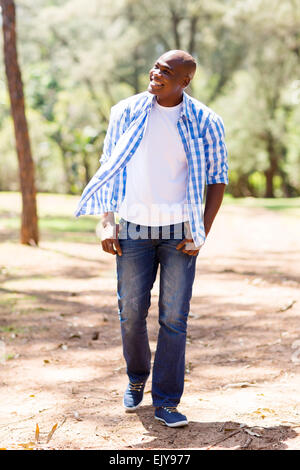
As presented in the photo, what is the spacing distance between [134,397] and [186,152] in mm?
1504

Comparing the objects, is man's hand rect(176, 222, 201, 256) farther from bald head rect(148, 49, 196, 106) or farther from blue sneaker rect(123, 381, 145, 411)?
blue sneaker rect(123, 381, 145, 411)

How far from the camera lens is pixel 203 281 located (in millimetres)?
8664

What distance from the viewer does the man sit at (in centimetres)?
339

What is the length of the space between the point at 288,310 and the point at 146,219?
3.64 meters

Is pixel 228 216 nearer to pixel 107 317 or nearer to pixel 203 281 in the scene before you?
pixel 203 281

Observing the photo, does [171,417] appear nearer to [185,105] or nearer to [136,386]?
[136,386]

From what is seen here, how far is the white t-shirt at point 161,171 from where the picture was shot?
3.42 meters

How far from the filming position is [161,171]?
3424 millimetres

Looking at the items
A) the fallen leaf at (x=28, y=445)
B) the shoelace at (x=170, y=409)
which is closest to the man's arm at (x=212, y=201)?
the shoelace at (x=170, y=409)

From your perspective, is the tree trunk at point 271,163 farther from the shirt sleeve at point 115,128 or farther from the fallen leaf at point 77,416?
the fallen leaf at point 77,416

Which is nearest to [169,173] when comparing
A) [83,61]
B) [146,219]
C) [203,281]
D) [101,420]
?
[146,219]

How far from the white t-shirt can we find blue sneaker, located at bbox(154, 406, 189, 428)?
1056 mm

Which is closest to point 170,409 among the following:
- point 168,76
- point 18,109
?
point 168,76
